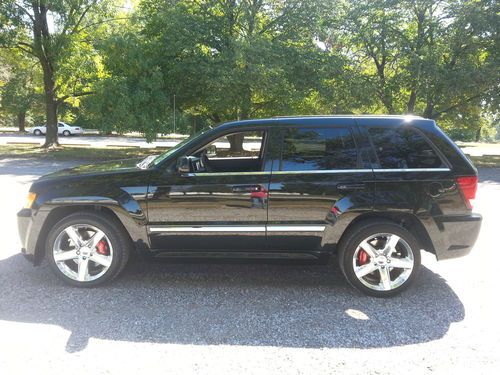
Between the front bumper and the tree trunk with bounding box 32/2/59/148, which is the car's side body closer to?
the front bumper

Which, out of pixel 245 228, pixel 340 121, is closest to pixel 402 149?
pixel 340 121

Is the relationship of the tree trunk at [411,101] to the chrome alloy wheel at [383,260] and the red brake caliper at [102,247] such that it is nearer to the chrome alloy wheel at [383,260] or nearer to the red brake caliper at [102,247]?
the chrome alloy wheel at [383,260]

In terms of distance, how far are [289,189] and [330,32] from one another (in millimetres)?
17177

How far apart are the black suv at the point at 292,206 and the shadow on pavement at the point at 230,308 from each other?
0.27 metres

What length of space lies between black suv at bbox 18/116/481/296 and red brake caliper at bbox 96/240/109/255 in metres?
0.01

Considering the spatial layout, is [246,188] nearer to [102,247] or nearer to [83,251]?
[102,247]

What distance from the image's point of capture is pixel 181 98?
17359mm

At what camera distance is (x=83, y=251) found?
373cm

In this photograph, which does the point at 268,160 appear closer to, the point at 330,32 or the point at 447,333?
the point at 447,333

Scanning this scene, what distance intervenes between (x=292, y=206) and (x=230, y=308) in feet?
3.66

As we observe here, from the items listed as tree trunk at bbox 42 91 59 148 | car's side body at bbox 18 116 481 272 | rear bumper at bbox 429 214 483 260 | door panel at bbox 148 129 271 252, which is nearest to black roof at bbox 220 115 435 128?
car's side body at bbox 18 116 481 272

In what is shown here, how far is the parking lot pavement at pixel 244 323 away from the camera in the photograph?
2.69 m

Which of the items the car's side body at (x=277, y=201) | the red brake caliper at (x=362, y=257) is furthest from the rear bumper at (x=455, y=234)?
the red brake caliper at (x=362, y=257)

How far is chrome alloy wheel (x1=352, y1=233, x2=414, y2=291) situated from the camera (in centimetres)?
363
